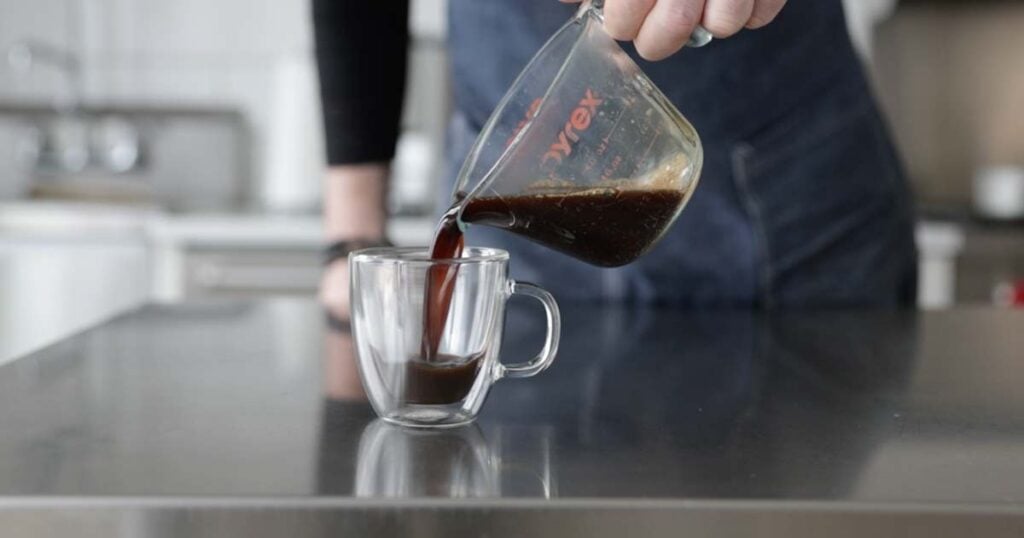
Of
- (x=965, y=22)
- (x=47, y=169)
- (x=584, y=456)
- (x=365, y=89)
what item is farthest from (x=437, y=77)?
(x=584, y=456)

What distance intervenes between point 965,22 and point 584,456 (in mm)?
2555

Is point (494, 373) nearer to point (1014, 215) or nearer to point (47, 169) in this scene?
point (1014, 215)

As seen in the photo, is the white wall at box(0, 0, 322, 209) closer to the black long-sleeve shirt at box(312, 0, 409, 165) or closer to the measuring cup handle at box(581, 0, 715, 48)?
the black long-sleeve shirt at box(312, 0, 409, 165)

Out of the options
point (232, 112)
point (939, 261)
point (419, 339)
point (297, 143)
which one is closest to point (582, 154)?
point (419, 339)

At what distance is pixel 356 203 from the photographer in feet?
3.75

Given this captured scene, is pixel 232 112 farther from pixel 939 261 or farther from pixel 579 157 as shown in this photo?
pixel 579 157

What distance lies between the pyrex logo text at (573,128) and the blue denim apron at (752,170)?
0.47m

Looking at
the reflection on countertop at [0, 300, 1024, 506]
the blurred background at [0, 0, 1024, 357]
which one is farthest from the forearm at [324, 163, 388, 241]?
the blurred background at [0, 0, 1024, 357]

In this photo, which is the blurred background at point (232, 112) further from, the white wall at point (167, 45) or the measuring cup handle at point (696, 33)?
the measuring cup handle at point (696, 33)

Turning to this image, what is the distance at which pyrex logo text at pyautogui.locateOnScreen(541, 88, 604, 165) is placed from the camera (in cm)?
59

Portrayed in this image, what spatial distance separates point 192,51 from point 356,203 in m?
1.91

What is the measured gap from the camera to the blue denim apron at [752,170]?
42.9 inches

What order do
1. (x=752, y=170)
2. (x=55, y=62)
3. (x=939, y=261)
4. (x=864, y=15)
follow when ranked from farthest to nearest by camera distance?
(x=55, y=62)
(x=864, y=15)
(x=939, y=261)
(x=752, y=170)

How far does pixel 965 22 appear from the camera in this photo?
9.05 ft
